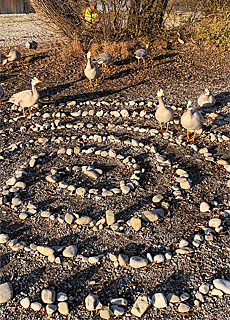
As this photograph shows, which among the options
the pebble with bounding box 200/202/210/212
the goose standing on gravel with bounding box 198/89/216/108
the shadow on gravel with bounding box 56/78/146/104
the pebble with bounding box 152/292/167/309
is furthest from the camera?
the shadow on gravel with bounding box 56/78/146/104

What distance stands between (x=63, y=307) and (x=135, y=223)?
1.67 metres

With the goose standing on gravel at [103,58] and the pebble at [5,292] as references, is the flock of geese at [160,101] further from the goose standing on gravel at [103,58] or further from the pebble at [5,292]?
the pebble at [5,292]

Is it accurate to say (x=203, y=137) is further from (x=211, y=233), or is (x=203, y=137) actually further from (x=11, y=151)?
(x=11, y=151)

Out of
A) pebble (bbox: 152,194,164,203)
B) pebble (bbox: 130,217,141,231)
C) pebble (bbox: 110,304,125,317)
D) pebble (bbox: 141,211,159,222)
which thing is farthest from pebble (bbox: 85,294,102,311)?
pebble (bbox: 152,194,164,203)

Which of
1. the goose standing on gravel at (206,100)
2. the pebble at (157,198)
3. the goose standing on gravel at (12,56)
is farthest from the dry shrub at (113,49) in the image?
the pebble at (157,198)

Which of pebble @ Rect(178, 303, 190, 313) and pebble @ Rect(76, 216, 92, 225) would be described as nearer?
pebble @ Rect(178, 303, 190, 313)

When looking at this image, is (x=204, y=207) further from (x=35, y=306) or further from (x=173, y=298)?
(x=35, y=306)

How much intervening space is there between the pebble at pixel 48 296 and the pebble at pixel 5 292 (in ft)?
1.34

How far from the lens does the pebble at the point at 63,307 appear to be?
3898 millimetres

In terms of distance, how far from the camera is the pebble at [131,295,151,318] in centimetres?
386

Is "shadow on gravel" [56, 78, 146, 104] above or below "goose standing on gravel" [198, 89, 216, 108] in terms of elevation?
below

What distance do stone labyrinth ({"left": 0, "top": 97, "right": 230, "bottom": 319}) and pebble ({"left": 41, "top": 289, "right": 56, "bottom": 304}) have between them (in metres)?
0.01

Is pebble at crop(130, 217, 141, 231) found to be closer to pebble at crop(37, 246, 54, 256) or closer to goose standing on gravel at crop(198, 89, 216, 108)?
pebble at crop(37, 246, 54, 256)

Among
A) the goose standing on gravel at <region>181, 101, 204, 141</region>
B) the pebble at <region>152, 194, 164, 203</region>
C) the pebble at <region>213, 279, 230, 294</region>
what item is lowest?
the pebble at <region>152, 194, 164, 203</region>
